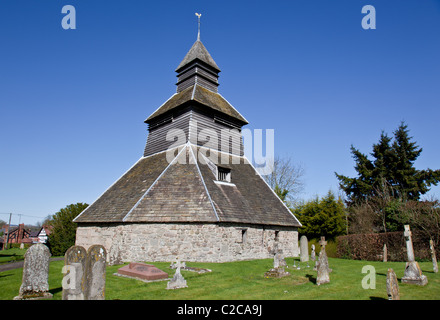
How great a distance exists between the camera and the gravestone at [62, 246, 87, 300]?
6336mm

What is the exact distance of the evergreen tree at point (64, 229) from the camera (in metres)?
22.2

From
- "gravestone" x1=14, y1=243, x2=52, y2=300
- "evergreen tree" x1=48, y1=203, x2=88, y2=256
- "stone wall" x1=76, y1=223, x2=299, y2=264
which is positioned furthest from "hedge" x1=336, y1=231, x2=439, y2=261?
"evergreen tree" x1=48, y1=203, x2=88, y2=256

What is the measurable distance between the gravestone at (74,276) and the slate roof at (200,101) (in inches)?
610

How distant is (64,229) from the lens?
22.4 meters

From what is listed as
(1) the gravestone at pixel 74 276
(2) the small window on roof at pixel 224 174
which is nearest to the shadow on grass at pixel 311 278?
(1) the gravestone at pixel 74 276

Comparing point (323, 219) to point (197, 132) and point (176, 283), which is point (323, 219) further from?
point (176, 283)

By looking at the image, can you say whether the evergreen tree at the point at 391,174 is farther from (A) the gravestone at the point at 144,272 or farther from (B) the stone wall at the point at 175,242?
(A) the gravestone at the point at 144,272

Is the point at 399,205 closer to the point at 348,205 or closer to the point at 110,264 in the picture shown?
the point at 348,205

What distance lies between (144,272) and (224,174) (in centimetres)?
1010

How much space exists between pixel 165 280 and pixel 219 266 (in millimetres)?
4108

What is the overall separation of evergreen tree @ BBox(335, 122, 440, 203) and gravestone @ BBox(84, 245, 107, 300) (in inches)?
1122

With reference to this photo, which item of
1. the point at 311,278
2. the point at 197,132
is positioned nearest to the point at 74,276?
the point at 311,278

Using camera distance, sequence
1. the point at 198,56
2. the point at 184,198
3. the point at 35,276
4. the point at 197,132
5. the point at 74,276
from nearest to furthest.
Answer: the point at 74,276 → the point at 35,276 → the point at 184,198 → the point at 197,132 → the point at 198,56

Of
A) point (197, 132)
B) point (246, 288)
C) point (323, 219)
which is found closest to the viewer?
point (246, 288)
